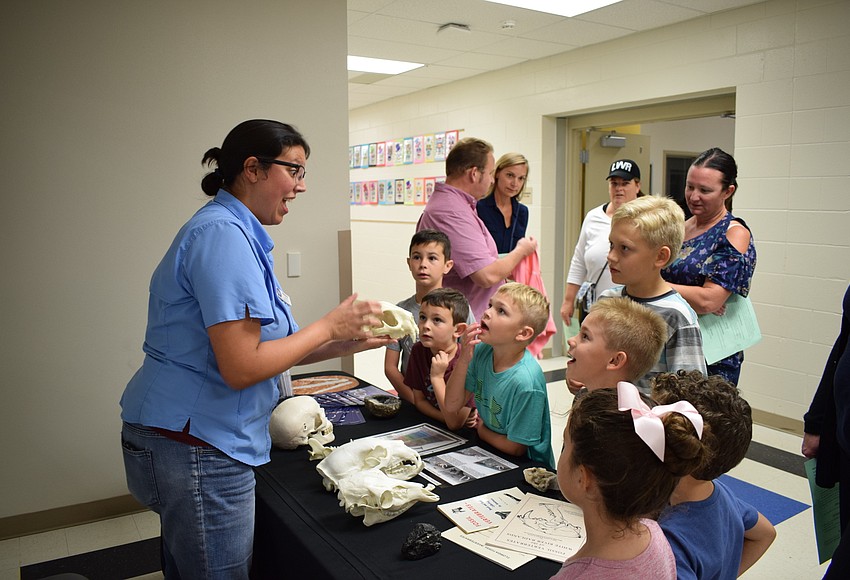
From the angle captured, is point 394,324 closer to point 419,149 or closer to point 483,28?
point 483,28

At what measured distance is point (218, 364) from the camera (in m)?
1.41

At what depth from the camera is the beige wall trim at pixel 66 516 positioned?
9.09 ft

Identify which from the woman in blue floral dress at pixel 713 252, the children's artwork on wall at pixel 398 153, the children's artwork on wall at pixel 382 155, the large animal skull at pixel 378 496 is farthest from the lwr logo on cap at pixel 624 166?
the children's artwork on wall at pixel 382 155

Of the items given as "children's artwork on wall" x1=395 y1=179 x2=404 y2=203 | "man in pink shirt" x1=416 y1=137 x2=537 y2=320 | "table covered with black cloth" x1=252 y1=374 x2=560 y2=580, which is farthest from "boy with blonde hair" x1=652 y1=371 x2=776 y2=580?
"children's artwork on wall" x1=395 y1=179 x2=404 y2=203

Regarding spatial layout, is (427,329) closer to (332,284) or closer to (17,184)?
(332,284)

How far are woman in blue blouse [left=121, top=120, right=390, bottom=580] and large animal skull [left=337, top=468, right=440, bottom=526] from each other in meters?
0.23

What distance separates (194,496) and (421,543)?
539 millimetres

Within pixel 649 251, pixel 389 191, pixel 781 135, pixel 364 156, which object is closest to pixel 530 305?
pixel 649 251

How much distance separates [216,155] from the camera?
5.32ft

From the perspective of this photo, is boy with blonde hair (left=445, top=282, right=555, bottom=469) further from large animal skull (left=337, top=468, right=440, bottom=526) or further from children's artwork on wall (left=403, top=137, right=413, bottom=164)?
children's artwork on wall (left=403, top=137, right=413, bottom=164)

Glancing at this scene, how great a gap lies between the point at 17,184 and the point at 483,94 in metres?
4.36

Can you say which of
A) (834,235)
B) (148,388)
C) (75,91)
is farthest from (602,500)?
(834,235)

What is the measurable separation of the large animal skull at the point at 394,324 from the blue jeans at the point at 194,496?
1.61ft

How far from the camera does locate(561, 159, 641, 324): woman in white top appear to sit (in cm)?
375
